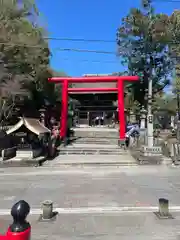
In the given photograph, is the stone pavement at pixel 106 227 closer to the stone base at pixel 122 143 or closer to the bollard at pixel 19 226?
the bollard at pixel 19 226

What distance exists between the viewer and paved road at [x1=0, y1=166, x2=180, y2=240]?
551cm

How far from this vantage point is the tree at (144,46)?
30.3 metres

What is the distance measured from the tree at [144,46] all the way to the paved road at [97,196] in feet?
65.2

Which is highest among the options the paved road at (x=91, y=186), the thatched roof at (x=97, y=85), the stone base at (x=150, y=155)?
the thatched roof at (x=97, y=85)

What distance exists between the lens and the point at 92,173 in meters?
12.6

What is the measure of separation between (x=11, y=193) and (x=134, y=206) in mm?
4111

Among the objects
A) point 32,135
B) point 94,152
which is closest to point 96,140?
point 94,152

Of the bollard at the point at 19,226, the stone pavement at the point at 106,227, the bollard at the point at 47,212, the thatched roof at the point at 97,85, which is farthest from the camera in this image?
the thatched roof at the point at 97,85

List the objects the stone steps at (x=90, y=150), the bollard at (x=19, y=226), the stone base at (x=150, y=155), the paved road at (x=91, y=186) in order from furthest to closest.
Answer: the stone steps at (x=90, y=150)
the stone base at (x=150, y=155)
the paved road at (x=91, y=186)
the bollard at (x=19, y=226)

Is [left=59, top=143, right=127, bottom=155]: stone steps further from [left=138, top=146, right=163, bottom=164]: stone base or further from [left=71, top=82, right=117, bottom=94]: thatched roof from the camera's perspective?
[left=71, top=82, right=117, bottom=94]: thatched roof

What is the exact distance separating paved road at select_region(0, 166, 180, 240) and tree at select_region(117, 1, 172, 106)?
19876 millimetres

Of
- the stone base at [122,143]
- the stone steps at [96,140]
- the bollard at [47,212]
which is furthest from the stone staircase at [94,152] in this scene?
the bollard at [47,212]

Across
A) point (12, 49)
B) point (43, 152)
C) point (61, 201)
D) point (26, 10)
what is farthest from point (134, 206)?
point (26, 10)

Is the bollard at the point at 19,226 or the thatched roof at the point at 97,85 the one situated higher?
→ the thatched roof at the point at 97,85
